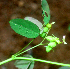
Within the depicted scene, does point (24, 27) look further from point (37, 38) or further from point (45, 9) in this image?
point (37, 38)

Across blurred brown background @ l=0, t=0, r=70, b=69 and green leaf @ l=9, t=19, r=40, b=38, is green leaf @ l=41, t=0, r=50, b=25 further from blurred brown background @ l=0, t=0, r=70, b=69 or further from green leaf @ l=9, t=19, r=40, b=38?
blurred brown background @ l=0, t=0, r=70, b=69

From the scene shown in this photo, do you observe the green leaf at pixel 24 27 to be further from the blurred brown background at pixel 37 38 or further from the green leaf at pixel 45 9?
the blurred brown background at pixel 37 38

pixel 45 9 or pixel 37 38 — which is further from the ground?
pixel 37 38

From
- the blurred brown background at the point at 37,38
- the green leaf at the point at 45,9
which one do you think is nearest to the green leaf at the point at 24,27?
the green leaf at the point at 45,9

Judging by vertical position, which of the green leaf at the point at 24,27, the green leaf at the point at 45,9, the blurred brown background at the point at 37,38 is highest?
the blurred brown background at the point at 37,38

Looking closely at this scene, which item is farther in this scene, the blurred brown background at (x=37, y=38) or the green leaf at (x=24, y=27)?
the blurred brown background at (x=37, y=38)

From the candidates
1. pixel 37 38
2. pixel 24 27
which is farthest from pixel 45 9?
pixel 37 38
